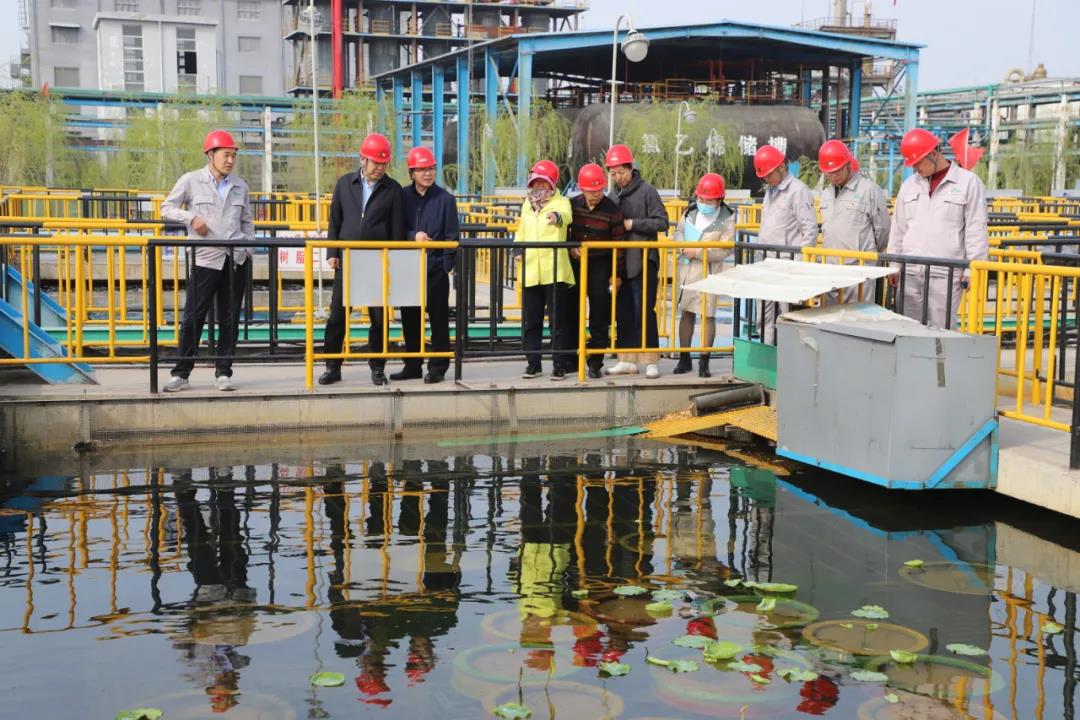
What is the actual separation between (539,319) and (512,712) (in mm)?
6144

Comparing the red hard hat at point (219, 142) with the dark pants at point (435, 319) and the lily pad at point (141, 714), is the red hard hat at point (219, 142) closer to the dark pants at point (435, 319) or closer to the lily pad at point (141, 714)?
the dark pants at point (435, 319)

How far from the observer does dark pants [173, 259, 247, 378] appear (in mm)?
10055

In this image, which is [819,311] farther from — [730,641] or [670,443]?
[730,641]

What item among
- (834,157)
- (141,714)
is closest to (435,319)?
(834,157)

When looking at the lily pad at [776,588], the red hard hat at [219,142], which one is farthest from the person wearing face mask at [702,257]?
the lily pad at [776,588]

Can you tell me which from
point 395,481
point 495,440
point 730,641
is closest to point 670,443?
point 495,440

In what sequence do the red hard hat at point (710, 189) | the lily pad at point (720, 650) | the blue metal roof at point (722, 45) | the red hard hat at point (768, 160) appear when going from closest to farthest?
1. the lily pad at point (720, 650)
2. the red hard hat at point (768, 160)
3. the red hard hat at point (710, 189)
4. the blue metal roof at point (722, 45)

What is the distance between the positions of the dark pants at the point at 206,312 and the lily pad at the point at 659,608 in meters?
4.97

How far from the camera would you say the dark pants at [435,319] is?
10.6 m

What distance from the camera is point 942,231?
30.5 ft

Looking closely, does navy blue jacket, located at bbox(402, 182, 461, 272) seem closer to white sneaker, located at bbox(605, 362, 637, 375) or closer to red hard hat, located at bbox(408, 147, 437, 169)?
red hard hat, located at bbox(408, 147, 437, 169)

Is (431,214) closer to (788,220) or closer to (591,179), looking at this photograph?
(591,179)

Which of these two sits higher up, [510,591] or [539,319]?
[539,319]

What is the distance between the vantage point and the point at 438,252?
1055 cm
